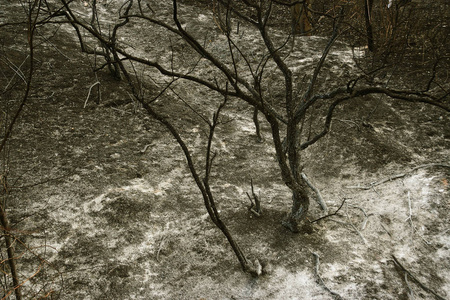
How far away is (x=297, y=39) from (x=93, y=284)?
19.8ft

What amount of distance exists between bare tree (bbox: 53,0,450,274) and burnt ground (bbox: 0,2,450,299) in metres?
0.27

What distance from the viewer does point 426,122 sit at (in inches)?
197

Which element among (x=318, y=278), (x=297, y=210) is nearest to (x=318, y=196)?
(x=297, y=210)

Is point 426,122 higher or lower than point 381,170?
higher

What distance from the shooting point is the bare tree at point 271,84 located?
2.44 metres

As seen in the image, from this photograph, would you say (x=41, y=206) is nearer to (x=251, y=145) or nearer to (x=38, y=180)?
(x=38, y=180)

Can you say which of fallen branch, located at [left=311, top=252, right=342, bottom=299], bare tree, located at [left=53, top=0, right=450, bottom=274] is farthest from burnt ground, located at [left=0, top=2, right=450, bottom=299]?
bare tree, located at [left=53, top=0, right=450, bottom=274]

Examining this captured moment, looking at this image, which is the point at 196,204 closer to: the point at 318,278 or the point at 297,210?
the point at 297,210

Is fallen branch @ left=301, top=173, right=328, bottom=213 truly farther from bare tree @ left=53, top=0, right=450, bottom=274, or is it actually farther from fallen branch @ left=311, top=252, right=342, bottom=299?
fallen branch @ left=311, top=252, right=342, bottom=299

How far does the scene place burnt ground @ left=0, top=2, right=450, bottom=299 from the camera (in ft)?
9.41

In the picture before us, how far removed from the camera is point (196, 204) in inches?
147

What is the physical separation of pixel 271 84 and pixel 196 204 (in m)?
3.07

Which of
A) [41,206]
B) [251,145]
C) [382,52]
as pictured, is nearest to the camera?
[41,206]

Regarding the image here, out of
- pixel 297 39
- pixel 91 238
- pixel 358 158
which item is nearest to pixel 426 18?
pixel 297 39
